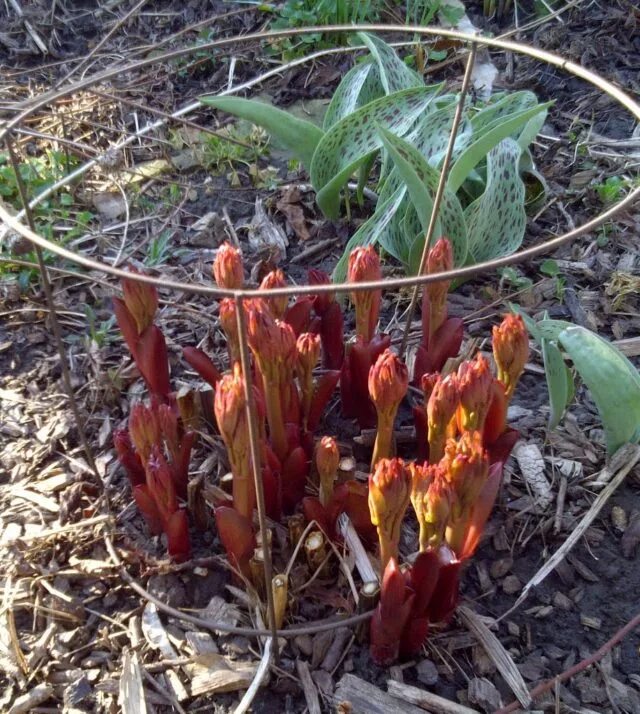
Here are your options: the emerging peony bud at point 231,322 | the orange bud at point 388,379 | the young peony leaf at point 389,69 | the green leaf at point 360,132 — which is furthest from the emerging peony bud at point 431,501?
the young peony leaf at point 389,69

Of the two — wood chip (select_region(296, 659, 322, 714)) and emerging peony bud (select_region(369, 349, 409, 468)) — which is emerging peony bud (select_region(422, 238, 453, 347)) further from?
wood chip (select_region(296, 659, 322, 714))

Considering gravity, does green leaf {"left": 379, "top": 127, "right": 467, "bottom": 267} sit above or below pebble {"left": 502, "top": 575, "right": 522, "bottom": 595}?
above

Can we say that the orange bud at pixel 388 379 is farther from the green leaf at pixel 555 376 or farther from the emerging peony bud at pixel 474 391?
the green leaf at pixel 555 376

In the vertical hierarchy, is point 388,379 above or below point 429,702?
above

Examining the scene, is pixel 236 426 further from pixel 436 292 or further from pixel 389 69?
pixel 389 69

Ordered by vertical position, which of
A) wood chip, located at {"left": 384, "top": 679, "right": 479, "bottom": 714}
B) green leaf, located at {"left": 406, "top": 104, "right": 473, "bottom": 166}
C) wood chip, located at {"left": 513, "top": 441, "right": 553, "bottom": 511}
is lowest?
wood chip, located at {"left": 384, "top": 679, "right": 479, "bottom": 714}

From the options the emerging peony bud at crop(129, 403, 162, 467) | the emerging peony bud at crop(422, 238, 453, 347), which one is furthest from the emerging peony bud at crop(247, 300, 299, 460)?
the emerging peony bud at crop(422, 238, 453, 347)

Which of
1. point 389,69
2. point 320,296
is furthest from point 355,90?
point 320,296
